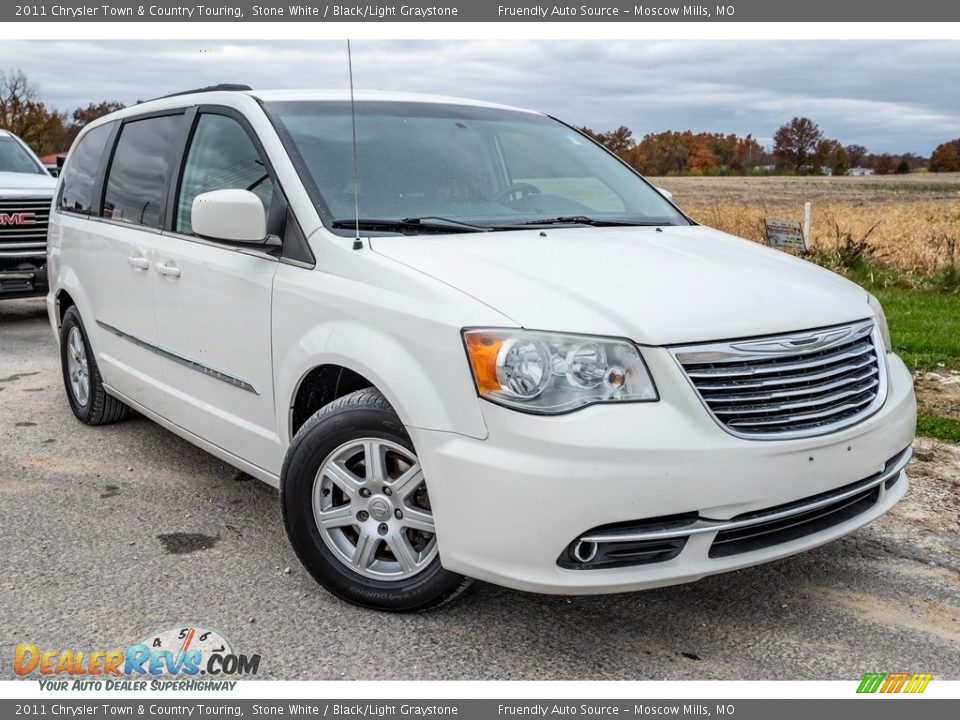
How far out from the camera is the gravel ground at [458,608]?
2996mm

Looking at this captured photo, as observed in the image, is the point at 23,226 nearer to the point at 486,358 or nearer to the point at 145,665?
the point at 145,665

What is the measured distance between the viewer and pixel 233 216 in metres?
3.52

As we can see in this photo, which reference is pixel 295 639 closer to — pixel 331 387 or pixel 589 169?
pixel 331 387

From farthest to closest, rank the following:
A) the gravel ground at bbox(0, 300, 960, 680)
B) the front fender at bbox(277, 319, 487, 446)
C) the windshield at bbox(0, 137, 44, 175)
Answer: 1. the windshield at bbox(0, 137, 44, 175)
2. the gravel ground at bbox(0, 300, 960, 680)
3. the front fender at bbox(277, 319, 487, 446)

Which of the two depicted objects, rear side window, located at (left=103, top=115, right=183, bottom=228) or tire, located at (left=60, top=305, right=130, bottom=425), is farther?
tire, located at (left=60, top=305, right=130, bottom=425)

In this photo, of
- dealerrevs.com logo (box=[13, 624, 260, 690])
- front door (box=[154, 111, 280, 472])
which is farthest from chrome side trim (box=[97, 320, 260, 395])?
dealerrevs.com logo (box=[13, 624, 260, 690])

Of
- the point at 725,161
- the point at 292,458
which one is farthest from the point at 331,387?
the point at 725,161

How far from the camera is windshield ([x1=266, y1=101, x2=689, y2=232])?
144 inches

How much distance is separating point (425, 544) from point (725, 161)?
48.8 metres

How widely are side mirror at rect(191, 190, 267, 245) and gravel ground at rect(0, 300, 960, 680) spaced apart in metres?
1.23

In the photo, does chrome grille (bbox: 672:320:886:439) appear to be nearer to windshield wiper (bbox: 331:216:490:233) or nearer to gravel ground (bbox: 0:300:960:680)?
gravel ground (bbox: 0:300:960:680)

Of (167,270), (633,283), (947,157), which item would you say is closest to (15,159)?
(167,270)

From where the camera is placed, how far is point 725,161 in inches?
1939

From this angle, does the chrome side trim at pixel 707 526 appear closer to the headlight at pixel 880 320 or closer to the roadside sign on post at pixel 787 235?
the headlight at pixel 880 320
